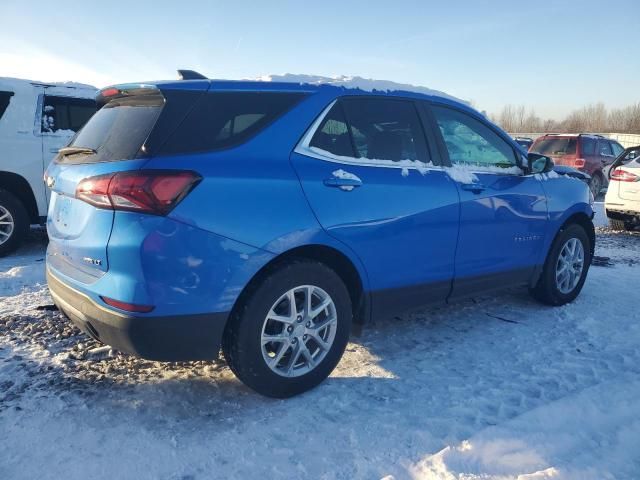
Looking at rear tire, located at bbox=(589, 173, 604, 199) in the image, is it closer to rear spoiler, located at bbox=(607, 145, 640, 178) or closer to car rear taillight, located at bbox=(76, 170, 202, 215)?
rear spoiler, located at bbox=(607, 145, 640, 178)

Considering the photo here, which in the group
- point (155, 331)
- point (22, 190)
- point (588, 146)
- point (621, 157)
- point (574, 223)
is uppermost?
point (588, 146)

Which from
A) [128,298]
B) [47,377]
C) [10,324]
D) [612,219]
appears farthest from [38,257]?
[612,219]

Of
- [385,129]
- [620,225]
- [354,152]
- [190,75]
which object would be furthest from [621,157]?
[190,75]

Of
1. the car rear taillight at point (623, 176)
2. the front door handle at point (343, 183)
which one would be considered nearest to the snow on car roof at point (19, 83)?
the front door handle at point (343, 183)

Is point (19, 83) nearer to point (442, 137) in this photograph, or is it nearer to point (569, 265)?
point (442, 137)

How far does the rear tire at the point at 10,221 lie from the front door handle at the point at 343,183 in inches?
186

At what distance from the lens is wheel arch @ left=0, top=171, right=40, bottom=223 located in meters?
5.98

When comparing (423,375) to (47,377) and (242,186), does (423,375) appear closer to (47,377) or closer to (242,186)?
(242,186)

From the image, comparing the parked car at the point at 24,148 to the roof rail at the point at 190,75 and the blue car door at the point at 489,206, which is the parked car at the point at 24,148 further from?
the blue car door at the point at 489,206

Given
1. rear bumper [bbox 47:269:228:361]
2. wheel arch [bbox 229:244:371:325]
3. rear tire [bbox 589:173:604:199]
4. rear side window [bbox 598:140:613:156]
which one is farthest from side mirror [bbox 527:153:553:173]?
rear side window [bbox 598:140:613:156]

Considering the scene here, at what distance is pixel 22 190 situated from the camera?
240 inches

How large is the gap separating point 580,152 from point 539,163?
1130 centimetres

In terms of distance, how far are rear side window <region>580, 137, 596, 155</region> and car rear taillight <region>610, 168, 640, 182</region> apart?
601cm

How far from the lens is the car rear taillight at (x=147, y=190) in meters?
2.36
